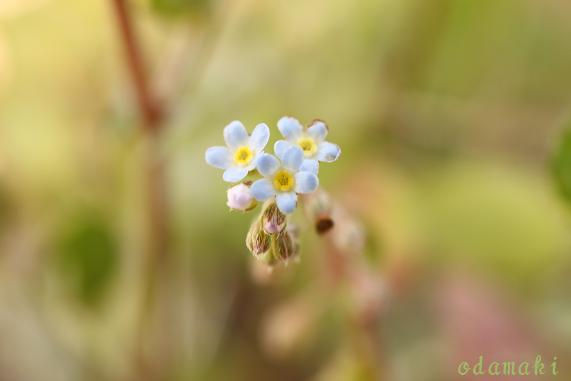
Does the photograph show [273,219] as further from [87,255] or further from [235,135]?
[87,255]

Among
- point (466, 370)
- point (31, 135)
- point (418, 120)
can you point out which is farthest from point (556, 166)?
point (31, 135)

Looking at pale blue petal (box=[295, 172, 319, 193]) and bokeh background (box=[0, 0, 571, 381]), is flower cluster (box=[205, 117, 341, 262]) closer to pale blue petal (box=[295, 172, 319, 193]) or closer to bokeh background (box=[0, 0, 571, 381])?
pale blue petal (box=[295, 172, 319, 193])

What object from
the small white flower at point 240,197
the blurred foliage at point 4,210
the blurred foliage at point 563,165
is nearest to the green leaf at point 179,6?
the small white flower at point 240,197

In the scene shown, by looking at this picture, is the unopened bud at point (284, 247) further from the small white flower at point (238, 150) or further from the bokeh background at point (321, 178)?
the bokeh background at point (321, 178)

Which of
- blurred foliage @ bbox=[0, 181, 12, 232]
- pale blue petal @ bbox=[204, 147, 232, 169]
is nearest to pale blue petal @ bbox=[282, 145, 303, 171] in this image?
pale blue petal @ bbox=[204, 147, 232, 169]

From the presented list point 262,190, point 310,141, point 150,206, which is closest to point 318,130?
point 310,141

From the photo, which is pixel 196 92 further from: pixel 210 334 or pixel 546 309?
pixel 546 309
